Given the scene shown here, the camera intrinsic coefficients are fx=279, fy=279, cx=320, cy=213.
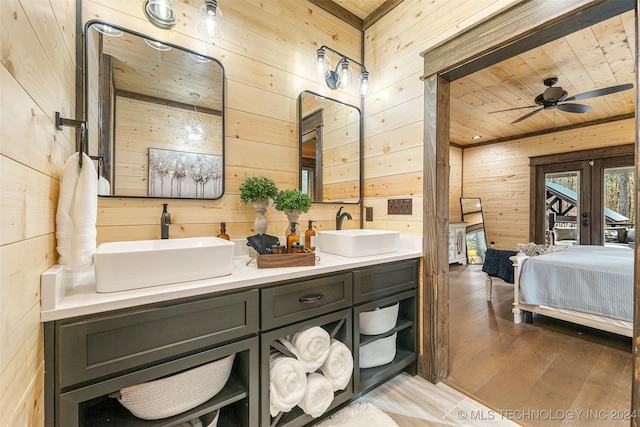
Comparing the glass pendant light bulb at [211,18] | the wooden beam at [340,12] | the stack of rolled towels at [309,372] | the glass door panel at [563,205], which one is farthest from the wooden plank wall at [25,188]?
the glass door panel at [563,205]

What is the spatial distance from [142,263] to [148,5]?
1.35 m

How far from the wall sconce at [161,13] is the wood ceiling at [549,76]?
112cm

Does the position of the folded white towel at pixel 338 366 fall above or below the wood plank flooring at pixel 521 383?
above

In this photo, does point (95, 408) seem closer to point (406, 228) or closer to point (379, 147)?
point (406, 228)

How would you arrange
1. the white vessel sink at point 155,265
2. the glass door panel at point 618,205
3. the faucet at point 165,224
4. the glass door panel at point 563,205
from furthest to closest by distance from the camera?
the glass door panel at point 563,205 < the glass door panel at point 618,205 < the faucet at point 165,224 < the white vessel sink at point 155,265

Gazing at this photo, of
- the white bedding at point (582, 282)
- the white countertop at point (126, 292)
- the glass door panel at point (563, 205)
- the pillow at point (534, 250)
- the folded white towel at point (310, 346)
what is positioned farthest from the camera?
the glass door panel at point (563, 205)

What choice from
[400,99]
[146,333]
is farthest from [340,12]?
[146,333]

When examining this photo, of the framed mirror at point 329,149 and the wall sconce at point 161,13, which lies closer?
the wall sconce at point 161,13

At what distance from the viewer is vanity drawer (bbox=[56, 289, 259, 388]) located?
87cm

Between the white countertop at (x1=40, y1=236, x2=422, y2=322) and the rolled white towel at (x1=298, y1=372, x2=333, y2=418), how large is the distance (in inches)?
21.0

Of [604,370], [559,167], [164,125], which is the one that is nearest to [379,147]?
[164,125]

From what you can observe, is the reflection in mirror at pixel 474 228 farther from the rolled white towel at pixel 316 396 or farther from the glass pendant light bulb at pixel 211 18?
the glass pendant light bulb at pixel 211 18

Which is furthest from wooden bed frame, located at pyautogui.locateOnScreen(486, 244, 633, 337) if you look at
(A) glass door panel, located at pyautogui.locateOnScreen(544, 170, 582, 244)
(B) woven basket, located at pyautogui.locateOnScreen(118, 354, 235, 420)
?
(B) woven basket, located at pyautogui.locateOnScreen(118, 354, 235, 420)

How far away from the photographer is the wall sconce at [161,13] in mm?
1447
